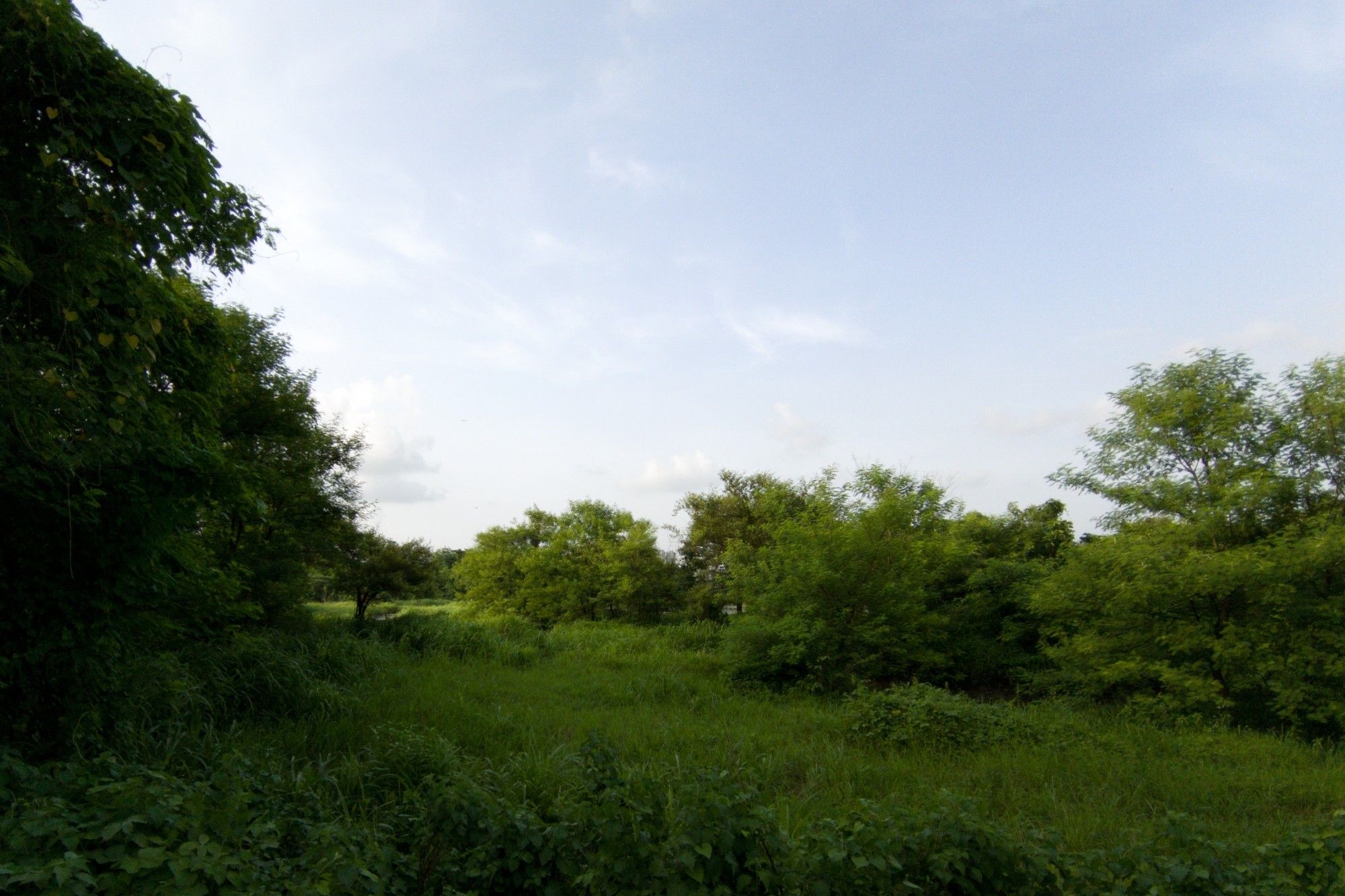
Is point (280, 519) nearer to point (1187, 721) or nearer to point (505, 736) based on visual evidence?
point (505, 736)

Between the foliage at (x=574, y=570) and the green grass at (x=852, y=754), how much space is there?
1075 centimetres

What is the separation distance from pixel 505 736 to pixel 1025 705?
6986mm

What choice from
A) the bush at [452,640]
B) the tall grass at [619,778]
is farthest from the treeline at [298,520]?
the bush at [452,640]

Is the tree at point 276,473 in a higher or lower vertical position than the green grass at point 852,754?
higher

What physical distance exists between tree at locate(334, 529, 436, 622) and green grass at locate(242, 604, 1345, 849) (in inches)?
325

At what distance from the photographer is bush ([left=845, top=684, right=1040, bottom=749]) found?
742 cm

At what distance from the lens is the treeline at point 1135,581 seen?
27.7 feet

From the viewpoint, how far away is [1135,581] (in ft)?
29.5

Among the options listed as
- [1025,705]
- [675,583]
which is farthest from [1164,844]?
[675,583]

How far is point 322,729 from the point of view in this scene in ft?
22.9

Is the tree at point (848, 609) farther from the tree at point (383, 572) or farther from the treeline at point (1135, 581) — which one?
the tree at point (383, 572)

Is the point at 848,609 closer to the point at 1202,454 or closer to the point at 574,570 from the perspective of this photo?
the point at 1202,454

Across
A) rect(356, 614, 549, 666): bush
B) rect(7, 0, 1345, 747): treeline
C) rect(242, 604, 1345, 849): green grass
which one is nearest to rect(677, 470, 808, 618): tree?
rect(7, 0, 1345, 747): treeline

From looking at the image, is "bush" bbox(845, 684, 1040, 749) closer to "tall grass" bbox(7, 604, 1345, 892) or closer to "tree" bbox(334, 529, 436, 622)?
"tall grass" bbox(7, 604, 1345, 892)
